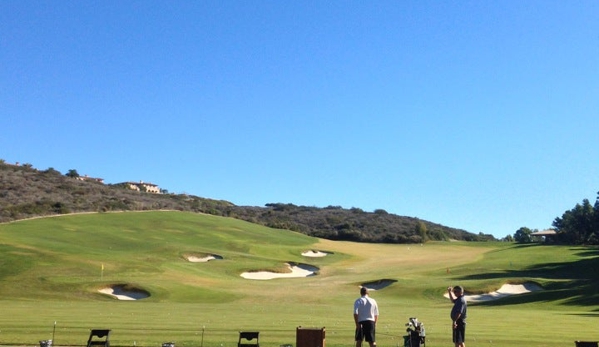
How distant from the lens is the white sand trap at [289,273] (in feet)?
225

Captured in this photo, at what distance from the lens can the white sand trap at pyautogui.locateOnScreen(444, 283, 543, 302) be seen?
55.0m

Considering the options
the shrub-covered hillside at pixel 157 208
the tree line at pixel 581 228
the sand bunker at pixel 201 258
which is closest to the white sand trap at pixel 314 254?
the sand bunker at pixel 201 258

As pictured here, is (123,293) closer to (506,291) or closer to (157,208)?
(506,291)

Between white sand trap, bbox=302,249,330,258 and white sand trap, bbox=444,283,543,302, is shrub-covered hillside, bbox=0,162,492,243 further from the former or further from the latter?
white sand trap, bbox=444,283,543,302

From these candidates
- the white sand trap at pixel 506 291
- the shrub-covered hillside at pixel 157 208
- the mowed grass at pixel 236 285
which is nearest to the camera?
the mowed grass at pixel 236 285

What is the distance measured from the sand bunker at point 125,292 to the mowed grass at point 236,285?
0.87 meters

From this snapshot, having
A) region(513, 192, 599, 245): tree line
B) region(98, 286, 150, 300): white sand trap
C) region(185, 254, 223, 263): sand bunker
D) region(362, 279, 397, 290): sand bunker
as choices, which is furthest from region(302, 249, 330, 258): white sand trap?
region(513, 192, 599, 245): tree line

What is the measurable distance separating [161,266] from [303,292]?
55.2 feet

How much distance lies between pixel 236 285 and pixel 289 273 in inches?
643

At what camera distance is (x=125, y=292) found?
50750 mm

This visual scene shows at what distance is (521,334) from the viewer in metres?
25.9

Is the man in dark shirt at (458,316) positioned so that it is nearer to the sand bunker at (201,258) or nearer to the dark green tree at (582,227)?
the sand bunker at (201,258)

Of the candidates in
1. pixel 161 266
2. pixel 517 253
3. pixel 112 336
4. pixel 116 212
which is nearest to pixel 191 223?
pixel 116 212

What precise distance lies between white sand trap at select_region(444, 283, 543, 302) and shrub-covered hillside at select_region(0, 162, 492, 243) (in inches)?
2457
